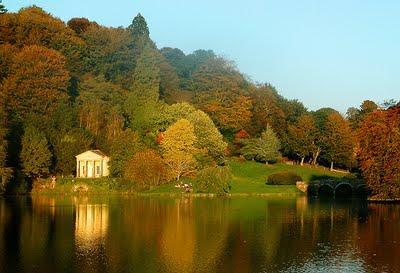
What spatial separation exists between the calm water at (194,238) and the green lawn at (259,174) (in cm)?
1818

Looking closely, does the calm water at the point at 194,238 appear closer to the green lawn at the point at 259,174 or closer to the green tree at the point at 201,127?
the green lawn at the point at 259,174

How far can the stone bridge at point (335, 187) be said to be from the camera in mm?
Result: 86125

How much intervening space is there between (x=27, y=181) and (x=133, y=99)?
2392 cm

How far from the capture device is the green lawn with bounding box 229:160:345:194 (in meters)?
83.3

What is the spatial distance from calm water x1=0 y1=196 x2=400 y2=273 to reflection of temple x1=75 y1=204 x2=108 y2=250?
68 millimetres

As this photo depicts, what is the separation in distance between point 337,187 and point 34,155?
43924mm

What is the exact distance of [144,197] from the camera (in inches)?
2911

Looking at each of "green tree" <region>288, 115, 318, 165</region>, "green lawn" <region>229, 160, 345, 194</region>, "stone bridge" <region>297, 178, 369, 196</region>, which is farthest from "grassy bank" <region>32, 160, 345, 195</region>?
"green tree" <region>288, 115, 318, 165</region>

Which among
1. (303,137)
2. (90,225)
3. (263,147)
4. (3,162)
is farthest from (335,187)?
(90,225)

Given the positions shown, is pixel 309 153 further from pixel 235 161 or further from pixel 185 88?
pixel 185 88

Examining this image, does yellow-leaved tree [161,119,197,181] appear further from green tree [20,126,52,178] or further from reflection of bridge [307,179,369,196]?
reflection of bridge [307,179,369,196]

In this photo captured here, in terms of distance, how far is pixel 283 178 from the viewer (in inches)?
3462

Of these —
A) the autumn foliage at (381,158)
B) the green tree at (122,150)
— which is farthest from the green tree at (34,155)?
the autumn foliage at (381,158)

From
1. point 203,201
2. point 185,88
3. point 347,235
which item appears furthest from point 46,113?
point 347,235
